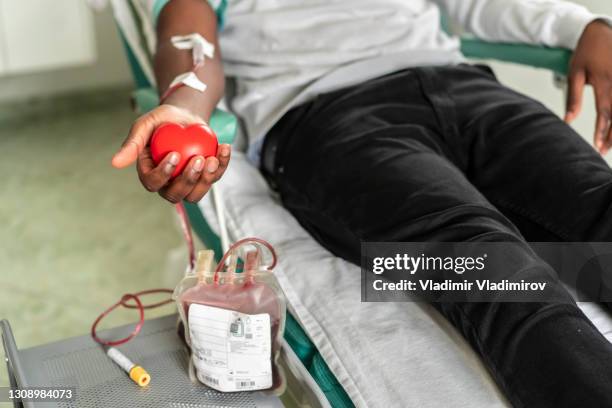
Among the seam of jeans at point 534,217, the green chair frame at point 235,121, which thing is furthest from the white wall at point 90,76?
the seam of jeans at point 534,217

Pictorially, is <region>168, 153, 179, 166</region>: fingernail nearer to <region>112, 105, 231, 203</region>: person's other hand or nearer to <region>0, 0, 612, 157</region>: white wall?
<region>112, 105, 231, 203</region>: person's other hand

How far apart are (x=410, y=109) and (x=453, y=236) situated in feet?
0.93

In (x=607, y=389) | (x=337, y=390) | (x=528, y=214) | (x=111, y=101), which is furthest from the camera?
(x=111, y=101)

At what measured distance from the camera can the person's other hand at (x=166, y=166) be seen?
2.38 feet

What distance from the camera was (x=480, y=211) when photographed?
0.82 metres

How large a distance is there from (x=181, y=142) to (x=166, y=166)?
0.03m

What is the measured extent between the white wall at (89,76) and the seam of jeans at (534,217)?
218 cm

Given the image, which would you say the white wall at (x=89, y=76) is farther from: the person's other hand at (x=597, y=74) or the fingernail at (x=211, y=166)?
the fingernail at (x=211, y=166)

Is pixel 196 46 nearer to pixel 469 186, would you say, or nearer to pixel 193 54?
pixel 193 54

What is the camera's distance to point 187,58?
3.27 ft

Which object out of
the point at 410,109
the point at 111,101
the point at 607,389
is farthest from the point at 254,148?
the point at 111,101

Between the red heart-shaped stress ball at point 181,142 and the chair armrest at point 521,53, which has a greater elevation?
the red heart-shaped stress ball at point 181,142

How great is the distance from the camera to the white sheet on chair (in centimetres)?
73

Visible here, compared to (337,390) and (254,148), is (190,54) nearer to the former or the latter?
(254,148)
